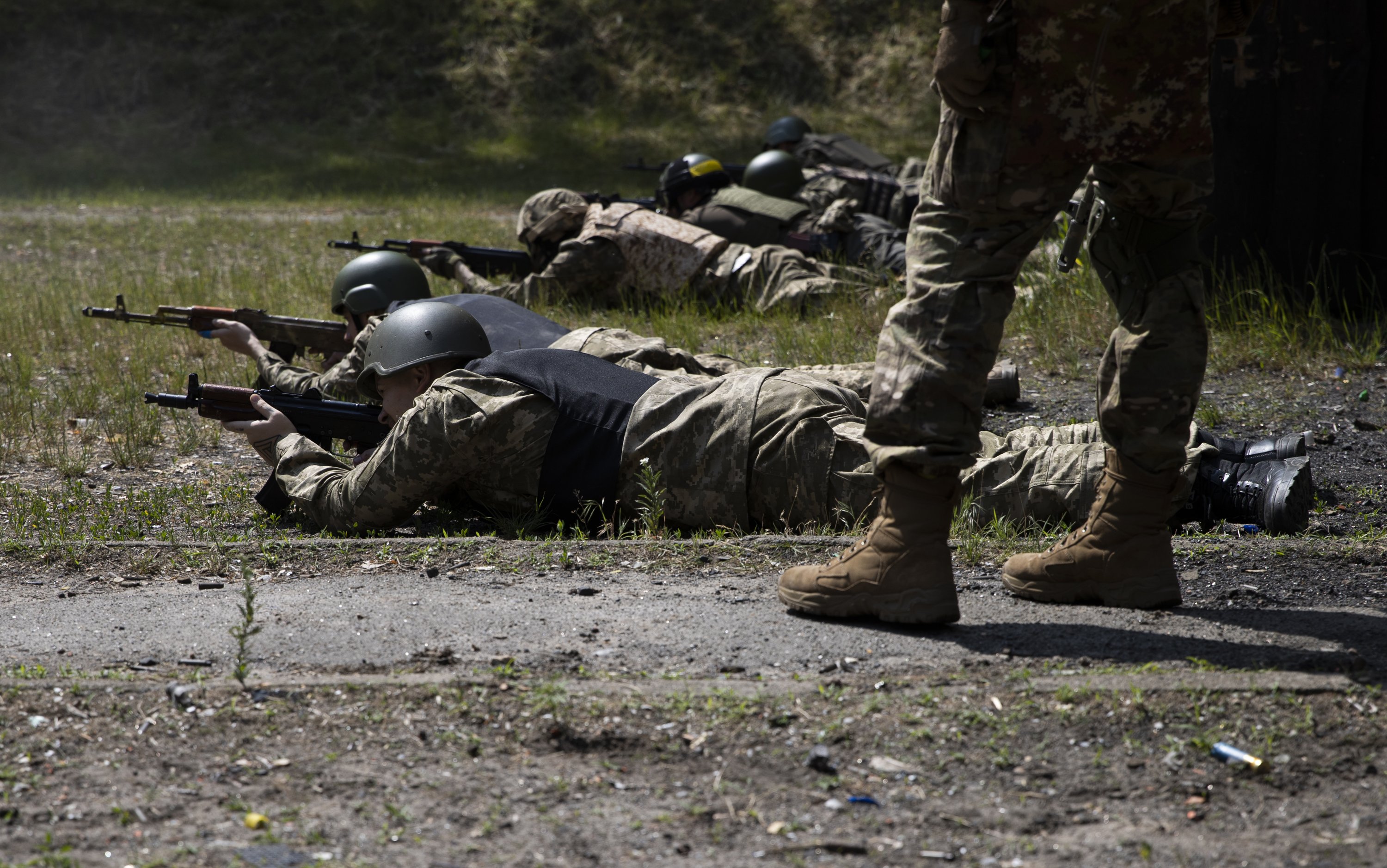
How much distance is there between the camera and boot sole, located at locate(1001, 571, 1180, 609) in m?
2.66

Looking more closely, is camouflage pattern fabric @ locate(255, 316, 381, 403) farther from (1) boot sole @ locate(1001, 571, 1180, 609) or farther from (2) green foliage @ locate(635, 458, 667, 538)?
(1) boot sole @ locate(1001, 571, 1180, 609)

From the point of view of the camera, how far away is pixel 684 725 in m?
2.14

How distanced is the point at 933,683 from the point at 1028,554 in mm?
657

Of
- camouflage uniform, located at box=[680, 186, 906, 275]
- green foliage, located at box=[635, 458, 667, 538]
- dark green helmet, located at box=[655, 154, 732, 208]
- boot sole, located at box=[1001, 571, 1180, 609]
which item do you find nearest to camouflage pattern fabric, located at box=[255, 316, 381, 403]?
green foliage, located at box=[635, 458, 667, 538]

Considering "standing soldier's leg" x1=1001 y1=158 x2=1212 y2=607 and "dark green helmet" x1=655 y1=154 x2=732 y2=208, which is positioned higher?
"dark green helmet" x1=655 y1=154 x2=732 y2=208

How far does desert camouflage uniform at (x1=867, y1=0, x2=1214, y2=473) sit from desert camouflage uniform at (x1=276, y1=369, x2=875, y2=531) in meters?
1.02

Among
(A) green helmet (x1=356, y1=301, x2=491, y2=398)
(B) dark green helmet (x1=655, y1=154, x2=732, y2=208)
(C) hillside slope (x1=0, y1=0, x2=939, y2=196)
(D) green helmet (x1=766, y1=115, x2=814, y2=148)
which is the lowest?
(A) green helmet (x1=356, y1=301, x2=491, y2=398)

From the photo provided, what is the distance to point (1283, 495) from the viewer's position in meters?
3.36

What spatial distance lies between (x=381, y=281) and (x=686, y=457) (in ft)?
9.38

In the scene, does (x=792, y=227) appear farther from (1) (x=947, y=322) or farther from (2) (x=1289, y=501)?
(1) (x=947, y=322)

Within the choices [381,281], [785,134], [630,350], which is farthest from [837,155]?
[630,350]

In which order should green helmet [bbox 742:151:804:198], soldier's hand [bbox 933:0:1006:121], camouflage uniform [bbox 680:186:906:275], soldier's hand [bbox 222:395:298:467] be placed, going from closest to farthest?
soldier's hand [bbox 933:0:1006:121] → soldier's hand [bbox 222:395:298:467] → camouflage uniform [bbox 680:186:906:275] → green helmet [bbox 742:151:804:198]

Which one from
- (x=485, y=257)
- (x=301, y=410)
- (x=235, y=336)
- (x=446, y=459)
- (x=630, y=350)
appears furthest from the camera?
(x=485, y=257)

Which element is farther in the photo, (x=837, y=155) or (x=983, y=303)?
(x=837, y=155)
